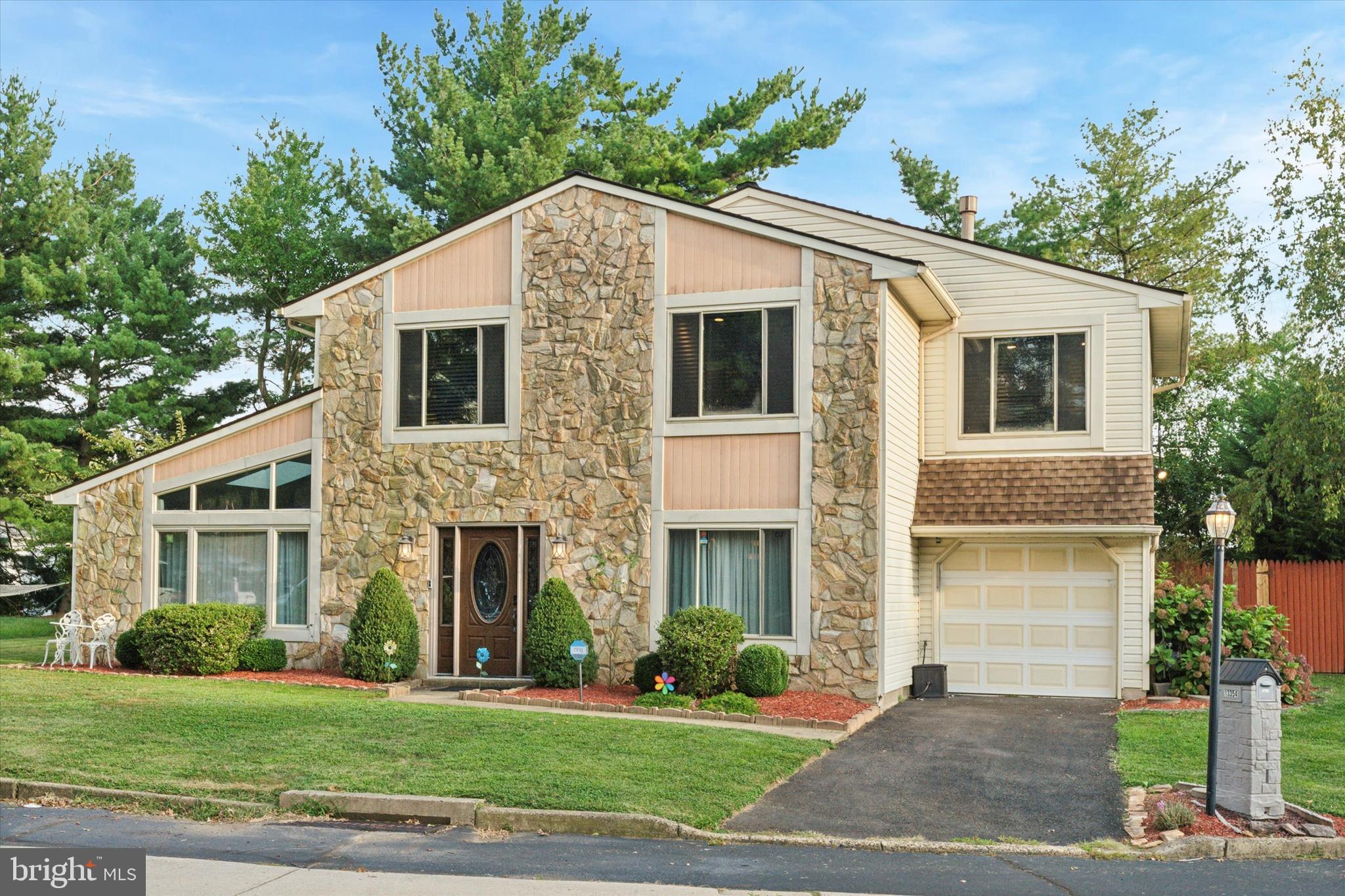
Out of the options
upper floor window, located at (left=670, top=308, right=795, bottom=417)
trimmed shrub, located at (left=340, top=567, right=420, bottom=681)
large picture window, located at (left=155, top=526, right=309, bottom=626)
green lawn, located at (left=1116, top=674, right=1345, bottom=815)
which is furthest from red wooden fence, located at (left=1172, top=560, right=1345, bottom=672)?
large picture window, located at (left=155, top=526, right=309, bottom=626)

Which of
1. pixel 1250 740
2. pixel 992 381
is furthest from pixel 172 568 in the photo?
pixel 1250 740

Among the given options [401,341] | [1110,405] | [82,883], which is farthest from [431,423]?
[82,883]

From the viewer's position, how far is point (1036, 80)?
1731cm

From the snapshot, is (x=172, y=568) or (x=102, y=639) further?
(x=172, y=568)

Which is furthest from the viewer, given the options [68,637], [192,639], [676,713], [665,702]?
[68,637]

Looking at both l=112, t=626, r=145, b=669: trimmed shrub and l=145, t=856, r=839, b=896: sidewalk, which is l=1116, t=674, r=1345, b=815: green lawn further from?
l=112, t=626, r=145, b=669: trimmed shrub

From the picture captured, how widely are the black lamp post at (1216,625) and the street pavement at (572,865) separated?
44.8 inches

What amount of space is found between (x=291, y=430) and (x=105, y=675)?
424 cm

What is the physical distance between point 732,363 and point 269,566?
757 cm

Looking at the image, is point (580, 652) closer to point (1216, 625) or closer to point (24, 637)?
point (1216, 625)

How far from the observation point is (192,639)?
1725 cm

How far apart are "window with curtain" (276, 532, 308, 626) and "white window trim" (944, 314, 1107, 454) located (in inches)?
379

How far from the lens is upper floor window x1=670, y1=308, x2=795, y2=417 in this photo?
16188mm

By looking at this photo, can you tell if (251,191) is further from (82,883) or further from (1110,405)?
(82,883)
